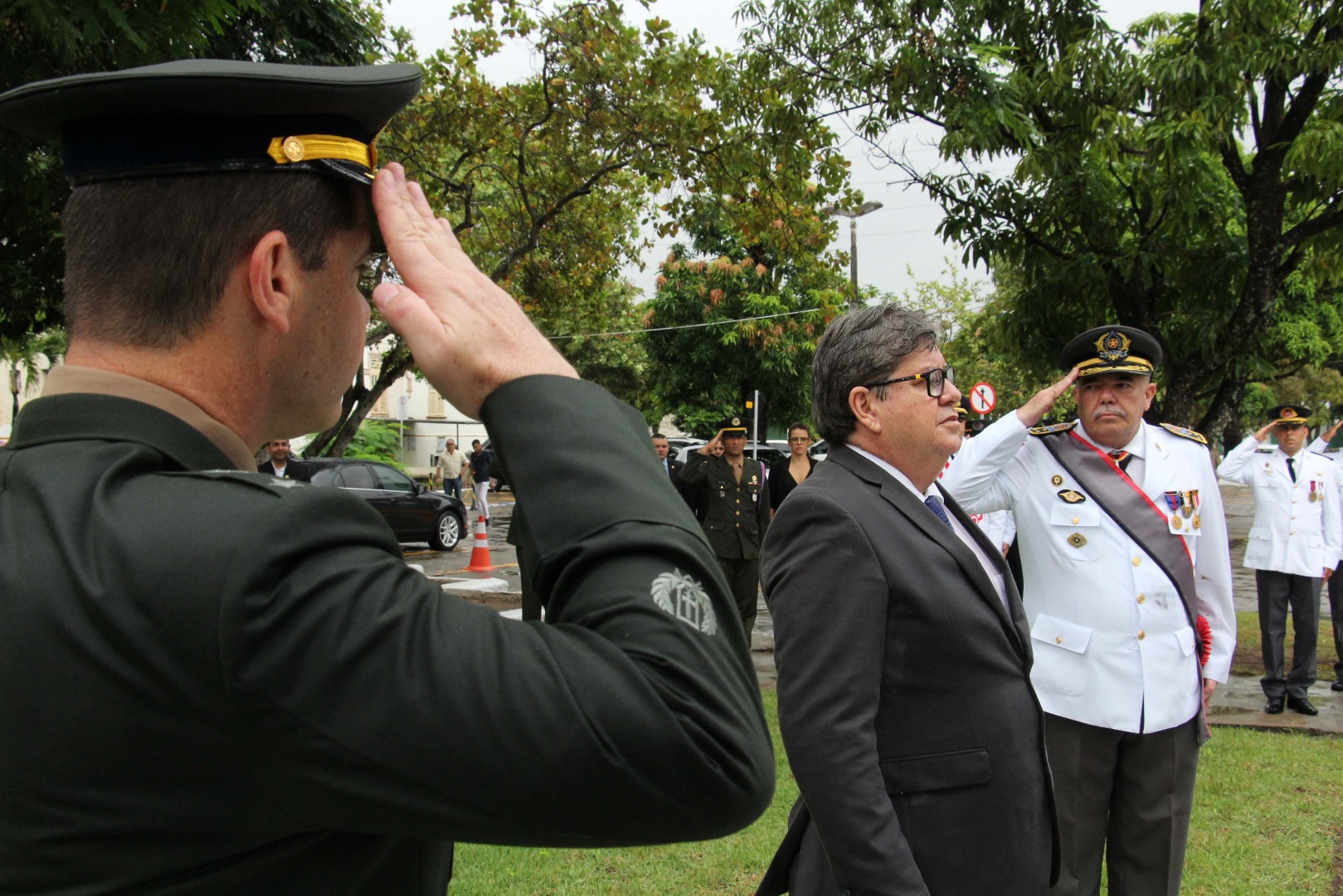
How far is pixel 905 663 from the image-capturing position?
7.48ft

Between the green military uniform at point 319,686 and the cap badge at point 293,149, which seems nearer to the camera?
the green military uniform at point 319,686

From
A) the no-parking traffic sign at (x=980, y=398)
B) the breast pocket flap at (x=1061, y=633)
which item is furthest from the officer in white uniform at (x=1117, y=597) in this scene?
the no-parking traffic sign at (x=980, y=398)

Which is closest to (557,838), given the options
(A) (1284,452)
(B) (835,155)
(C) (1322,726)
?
(C) (1322,726)

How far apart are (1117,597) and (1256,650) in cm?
693

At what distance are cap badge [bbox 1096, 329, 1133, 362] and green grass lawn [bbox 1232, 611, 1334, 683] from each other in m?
4.80

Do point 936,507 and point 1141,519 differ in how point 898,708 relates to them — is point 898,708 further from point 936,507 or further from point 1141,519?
point 1141,519

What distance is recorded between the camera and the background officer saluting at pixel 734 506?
8727mm

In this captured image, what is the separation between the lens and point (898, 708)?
89.1 inches

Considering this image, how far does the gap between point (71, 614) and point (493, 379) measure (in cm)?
39

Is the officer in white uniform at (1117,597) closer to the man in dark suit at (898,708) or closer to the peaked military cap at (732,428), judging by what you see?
the man in dark suit at (898,708)

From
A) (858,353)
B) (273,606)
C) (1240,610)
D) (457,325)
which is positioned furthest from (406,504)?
(273,606)

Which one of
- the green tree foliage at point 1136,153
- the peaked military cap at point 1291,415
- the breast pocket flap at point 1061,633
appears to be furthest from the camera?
the peaked military cap at point 1291,415

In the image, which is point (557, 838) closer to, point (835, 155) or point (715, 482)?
point (715, 482)

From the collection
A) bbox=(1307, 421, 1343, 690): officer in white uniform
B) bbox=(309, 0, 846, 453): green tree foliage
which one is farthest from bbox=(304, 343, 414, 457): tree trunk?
bbox=(1307, 421, 1343, 690): officer in white uniform
